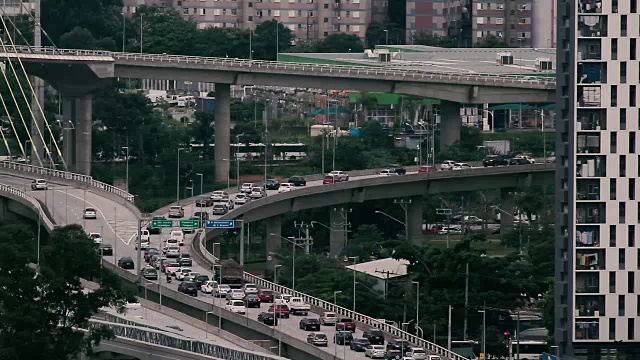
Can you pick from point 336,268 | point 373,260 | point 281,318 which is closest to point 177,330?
point 281,318

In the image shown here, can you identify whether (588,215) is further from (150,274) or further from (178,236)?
(178,236)

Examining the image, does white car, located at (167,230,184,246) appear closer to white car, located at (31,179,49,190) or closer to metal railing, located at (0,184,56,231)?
metal railing, located at (0,184,56,231)

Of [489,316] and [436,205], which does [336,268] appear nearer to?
[489,316]

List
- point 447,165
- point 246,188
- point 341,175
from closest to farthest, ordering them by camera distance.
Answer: point 246,188 < point 341,175 < point 447,165

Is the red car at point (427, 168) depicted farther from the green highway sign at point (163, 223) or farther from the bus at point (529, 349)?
the bus at point (529, 349)

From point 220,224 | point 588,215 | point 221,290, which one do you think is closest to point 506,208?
point 220,224

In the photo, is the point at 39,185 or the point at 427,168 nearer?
the point at 39,185

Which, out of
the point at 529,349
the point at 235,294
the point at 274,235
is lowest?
the point at 529,349
